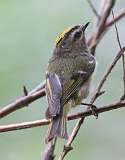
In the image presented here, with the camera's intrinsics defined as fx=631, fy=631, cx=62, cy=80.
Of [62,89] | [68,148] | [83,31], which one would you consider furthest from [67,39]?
[68,148]

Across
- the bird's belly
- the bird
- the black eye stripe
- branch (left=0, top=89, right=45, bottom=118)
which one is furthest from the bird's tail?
the black eye stripe

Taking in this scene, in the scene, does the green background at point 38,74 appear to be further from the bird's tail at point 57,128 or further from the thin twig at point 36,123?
the thin twig at point 36,123

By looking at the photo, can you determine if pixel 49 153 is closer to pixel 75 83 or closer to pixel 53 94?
pixel 53 94

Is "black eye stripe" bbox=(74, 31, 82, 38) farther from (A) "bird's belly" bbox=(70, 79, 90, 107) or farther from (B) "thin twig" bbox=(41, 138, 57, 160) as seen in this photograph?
(B) "thin twig" bbox=(41, 138, 57, 160)

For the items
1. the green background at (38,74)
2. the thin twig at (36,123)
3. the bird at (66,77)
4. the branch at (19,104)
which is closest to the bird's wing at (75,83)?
the bird at (66,77)

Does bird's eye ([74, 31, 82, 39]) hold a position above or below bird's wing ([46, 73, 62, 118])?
above

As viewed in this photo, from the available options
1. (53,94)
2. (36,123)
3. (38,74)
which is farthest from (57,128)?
(38,74)

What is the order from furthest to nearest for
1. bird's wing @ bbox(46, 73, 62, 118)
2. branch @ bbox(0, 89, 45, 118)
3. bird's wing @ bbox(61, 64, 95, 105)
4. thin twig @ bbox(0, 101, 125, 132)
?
bird's wing @ bbox(61, 64, 95, 105)
bird's wing @ bbox(46, 73, 62, 118)
branch @ bbox(0, 89, 45, 118)
thin twig @ bbox(0, 101, 125, 132)
